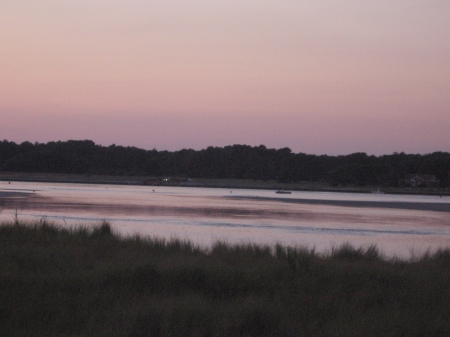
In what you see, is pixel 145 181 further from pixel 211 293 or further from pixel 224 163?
pixel 211 293

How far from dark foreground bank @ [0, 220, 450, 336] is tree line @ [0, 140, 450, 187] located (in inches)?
4199

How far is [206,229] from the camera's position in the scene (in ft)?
82.0

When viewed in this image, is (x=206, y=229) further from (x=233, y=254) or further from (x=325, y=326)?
(x=325, y=326)

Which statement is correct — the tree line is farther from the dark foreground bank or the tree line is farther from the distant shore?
the dark foreground bank

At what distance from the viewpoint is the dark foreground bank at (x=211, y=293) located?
28.9 ft

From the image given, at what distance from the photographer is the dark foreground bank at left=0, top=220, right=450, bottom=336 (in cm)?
881

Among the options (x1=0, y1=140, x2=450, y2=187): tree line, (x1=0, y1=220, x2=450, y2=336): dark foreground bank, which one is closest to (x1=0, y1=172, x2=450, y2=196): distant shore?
(x1=0, y1=140, x2=450, y2=187): tree line

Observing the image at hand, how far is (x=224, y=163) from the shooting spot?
148 m

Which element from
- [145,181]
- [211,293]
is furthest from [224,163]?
[211,293]

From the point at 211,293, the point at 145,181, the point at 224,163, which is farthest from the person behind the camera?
the point at 224,163

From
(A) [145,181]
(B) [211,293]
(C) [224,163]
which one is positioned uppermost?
(C) [224,163]

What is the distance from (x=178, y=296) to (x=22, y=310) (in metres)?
2.63

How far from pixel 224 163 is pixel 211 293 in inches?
5388

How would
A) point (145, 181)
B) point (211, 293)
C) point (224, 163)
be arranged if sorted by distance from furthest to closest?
point (224, 163) → point (145, 181) → point (211, 293)
